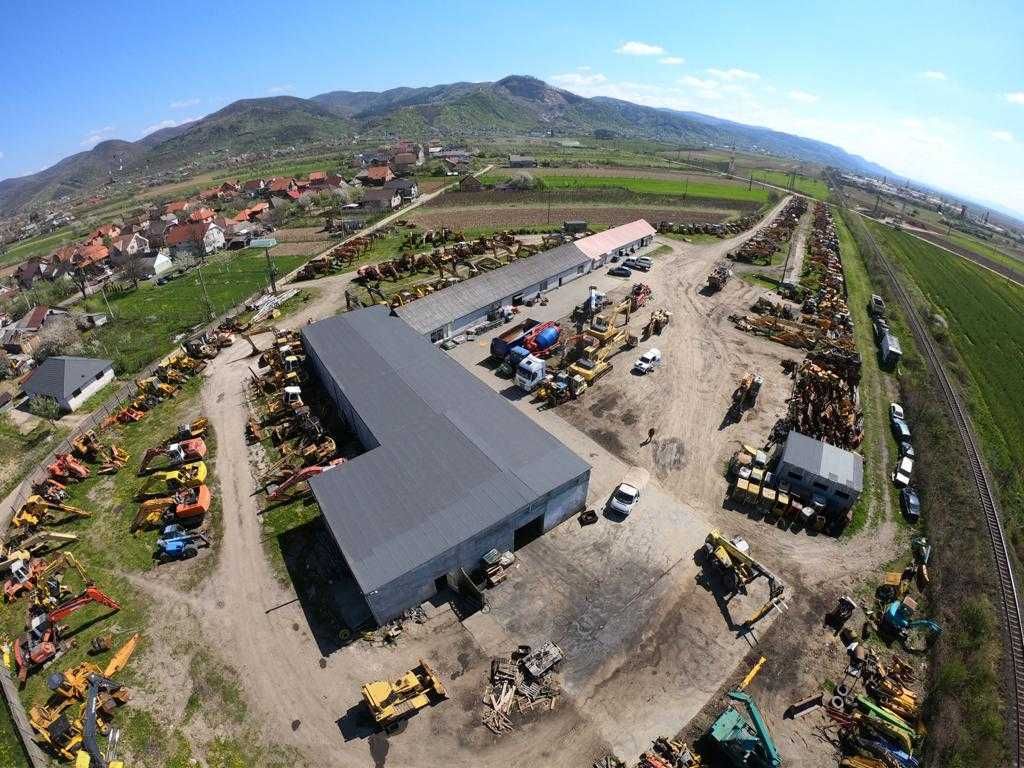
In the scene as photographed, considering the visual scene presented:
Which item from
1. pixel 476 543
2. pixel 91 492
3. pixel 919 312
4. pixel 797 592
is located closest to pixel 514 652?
pixel 476 543

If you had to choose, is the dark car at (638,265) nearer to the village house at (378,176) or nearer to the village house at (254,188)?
the village house at (378,176)

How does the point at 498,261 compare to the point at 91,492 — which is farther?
the point at 498,261

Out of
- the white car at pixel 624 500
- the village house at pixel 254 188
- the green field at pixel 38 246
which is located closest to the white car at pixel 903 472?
the white car at pixel 624 500

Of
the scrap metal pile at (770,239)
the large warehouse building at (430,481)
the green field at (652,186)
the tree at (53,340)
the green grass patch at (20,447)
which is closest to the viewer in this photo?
the large warehouse building at (430,481)

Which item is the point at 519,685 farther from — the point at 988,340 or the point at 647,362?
the point at 988,340

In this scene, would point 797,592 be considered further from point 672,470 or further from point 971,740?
point 672,470

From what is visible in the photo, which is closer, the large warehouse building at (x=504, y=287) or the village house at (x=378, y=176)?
the large warehouse building at (x=504, y=287)

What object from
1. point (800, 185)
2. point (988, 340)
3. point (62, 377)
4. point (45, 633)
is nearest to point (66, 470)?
point (62, 377)
